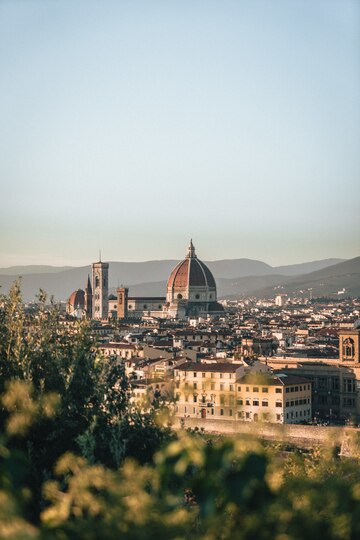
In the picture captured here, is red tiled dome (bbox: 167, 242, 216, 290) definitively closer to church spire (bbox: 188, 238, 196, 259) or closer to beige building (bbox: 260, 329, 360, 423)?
church spire (bbox: 188, 238, 196, 259)

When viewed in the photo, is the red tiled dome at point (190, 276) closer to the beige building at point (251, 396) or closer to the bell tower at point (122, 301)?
the bell tower at point (122, 301)

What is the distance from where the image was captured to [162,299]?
142500 mm

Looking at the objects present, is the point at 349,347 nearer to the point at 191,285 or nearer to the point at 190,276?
the point at 191,285

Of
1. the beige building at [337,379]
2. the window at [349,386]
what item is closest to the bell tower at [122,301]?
the beige building at [337,379]

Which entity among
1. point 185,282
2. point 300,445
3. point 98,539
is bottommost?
point 300,445

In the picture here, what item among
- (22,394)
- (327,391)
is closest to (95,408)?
(22,394)

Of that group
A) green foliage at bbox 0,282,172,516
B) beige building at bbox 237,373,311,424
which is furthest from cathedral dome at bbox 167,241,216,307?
green foliage at bbox 0,282,172,516

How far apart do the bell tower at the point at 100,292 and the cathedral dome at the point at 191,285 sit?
919 cm

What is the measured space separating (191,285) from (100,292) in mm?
12844

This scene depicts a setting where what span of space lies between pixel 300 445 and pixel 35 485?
2396 cm

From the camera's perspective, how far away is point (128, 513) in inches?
339

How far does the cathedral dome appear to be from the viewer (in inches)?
5497

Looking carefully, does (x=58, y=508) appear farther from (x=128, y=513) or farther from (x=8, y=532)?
(x=8, y=532)

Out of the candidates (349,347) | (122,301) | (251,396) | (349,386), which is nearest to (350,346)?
(349,347)
